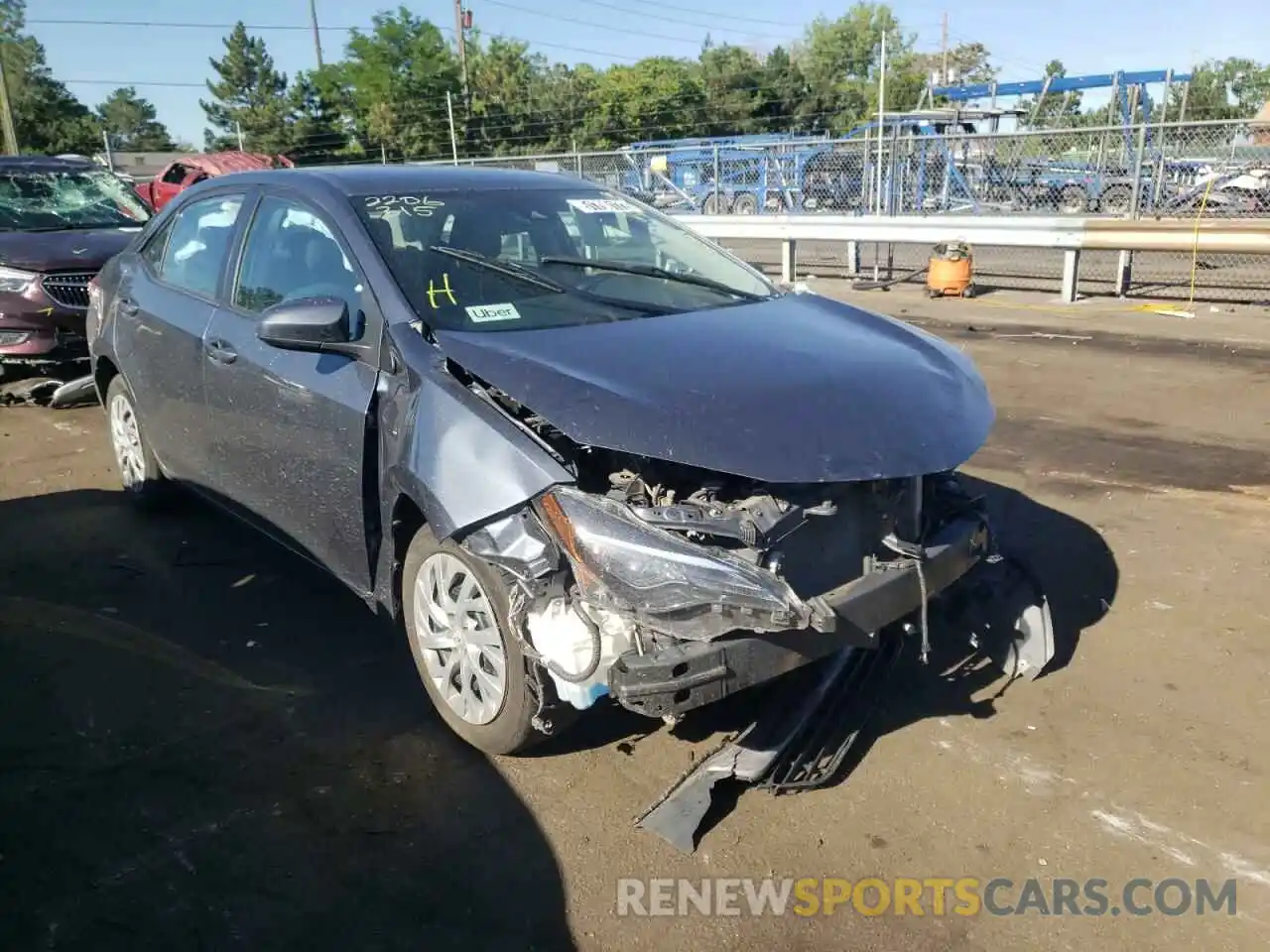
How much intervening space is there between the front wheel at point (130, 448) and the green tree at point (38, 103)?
5477cm

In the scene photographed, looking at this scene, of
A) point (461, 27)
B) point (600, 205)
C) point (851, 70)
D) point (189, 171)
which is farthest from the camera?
point (851, 70)

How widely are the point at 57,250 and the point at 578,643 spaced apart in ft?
23.0

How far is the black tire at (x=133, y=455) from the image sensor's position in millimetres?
Answer: 5355

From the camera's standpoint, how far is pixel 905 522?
3.24 m

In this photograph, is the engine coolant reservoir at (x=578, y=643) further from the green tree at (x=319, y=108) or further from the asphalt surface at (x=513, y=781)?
the green tree at (x=319, y=108)

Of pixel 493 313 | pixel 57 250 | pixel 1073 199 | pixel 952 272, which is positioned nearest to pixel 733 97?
pixel 1073 199

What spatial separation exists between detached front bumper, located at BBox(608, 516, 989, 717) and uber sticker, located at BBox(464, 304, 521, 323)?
1328 mm

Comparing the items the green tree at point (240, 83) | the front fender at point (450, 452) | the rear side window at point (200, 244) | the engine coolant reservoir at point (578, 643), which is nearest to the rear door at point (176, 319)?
the rear side window at point (200, 244)

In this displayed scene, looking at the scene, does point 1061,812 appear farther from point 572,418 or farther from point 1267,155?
point 1267,155

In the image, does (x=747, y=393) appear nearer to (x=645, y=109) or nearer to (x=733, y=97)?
(x=645, y=109)

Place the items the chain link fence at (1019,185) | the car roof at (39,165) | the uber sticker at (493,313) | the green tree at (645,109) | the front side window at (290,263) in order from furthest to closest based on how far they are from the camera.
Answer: the green tree at (645,109) < the chain link fence at (1019,185) < the car roof at (39,165) < the front side window at (290,263) < the uber sticker at (493,313)

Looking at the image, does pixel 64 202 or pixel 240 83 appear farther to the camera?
pixel 240 83

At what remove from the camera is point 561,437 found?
307 centimetres

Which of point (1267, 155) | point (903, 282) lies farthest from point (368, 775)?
point (1267, 155)
